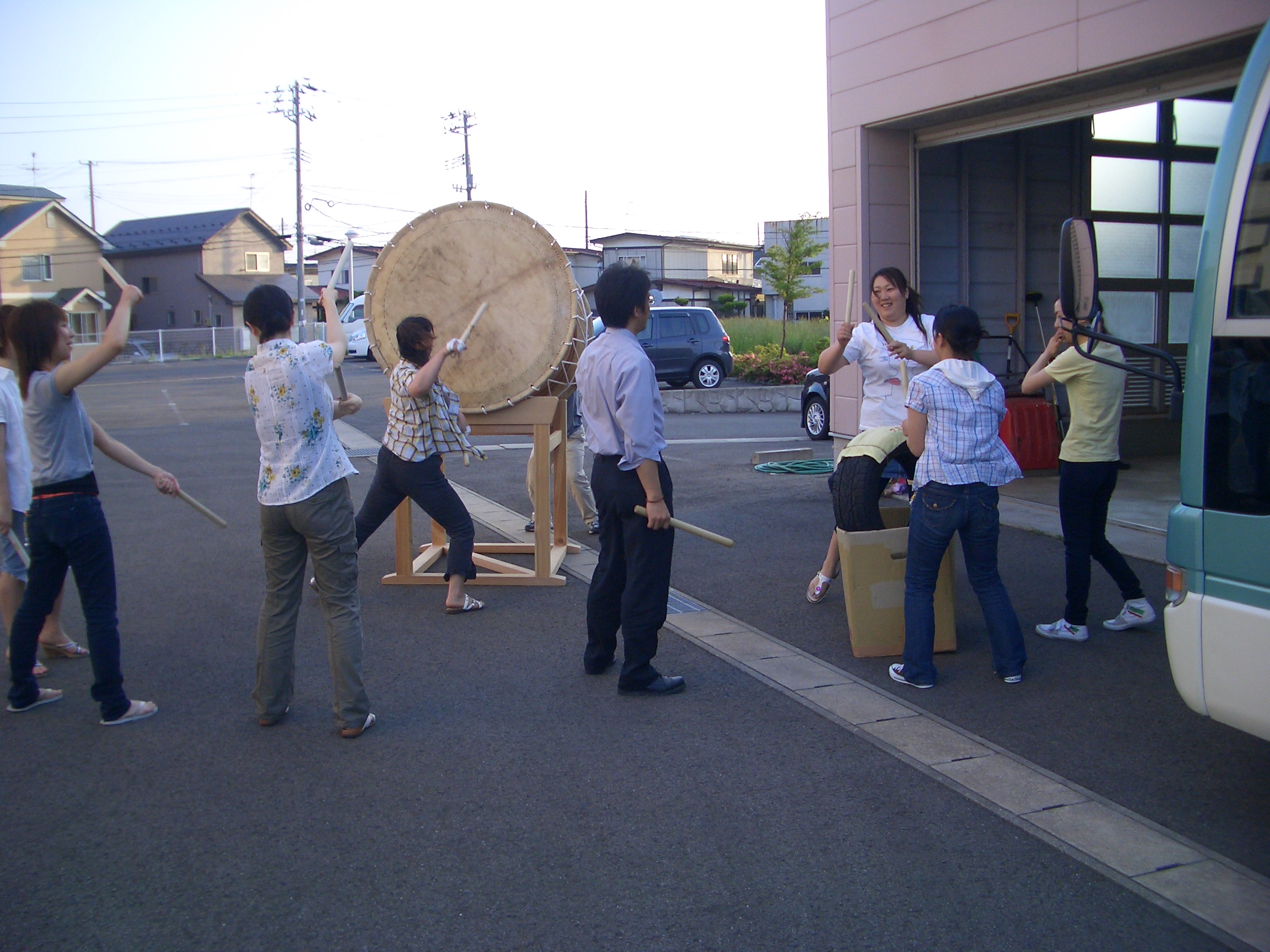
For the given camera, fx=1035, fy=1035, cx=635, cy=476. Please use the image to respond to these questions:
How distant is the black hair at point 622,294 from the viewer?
4.44 meters

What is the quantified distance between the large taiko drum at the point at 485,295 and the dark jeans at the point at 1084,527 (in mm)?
3085

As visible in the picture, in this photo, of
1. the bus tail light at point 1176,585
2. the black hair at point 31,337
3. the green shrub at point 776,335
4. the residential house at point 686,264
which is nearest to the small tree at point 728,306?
the residential house at point 686,264

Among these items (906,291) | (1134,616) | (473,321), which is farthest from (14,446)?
(1134,616)

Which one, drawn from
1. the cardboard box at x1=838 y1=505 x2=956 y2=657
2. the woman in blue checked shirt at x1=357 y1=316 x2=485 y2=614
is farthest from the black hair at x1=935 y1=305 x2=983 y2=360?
the woman in blue checked shirt at x1=357 y1=316 x2=485 y2=614

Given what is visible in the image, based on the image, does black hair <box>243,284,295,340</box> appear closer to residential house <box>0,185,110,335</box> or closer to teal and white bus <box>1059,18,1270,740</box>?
teal and white bus <box>1059,18,1270,740</box>

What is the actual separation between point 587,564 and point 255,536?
9.53 feet

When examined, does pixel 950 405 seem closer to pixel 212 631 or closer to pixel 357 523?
pixel 357 523

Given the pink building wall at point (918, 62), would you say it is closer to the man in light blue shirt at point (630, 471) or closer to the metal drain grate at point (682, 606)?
the metal drain grate at point (682, 606)

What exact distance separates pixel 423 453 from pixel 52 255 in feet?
171

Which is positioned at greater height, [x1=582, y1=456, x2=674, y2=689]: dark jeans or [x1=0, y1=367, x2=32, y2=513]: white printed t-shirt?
[x1=0, y1=367, x2=32, y2=513]: white printed t-shirt

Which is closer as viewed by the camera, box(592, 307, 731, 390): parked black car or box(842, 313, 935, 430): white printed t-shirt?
box(842, 313, 935, 430): white printed t-shirt

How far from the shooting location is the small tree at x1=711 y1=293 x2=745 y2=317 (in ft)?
152

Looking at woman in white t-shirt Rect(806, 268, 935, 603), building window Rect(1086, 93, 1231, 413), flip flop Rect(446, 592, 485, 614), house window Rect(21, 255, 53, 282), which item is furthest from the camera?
→ house window Rect(21, 255, 53, 282)

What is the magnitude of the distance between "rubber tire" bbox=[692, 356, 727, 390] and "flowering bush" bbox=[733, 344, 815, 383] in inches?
27.0
